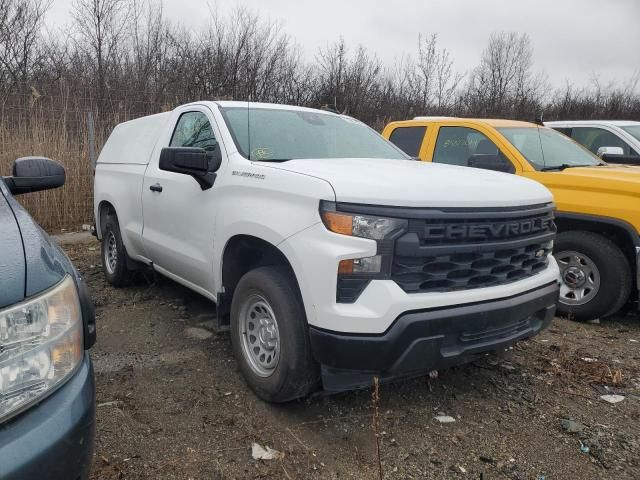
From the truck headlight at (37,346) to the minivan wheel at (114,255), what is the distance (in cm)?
355

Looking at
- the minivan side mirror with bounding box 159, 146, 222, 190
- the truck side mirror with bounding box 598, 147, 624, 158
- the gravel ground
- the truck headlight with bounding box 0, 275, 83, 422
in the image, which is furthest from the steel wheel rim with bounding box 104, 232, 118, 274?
the truck side mirror with bounding box 598, 147, 624, 158

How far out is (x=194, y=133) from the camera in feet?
12.9

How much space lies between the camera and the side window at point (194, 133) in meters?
3.69

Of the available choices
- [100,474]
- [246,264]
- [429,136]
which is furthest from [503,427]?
[429,136]

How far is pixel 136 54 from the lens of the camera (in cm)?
1544

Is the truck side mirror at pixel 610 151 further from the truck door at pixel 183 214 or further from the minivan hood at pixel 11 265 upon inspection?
the minivan hood at pixel 11 265

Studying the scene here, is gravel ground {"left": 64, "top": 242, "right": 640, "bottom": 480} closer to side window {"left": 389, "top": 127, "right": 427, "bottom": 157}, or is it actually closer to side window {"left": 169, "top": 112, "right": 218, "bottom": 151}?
side window {"left": 169, "top": 112, "right": 218, "bottom": 151}

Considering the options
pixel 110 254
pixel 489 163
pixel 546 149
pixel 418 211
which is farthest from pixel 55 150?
pixel 418 211

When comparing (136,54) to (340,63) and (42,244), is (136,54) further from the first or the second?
(42,244)

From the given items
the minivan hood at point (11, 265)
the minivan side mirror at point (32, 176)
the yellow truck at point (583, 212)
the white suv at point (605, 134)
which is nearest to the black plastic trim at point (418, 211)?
the minivan hood at point (11, 265)

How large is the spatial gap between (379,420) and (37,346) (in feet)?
6.27

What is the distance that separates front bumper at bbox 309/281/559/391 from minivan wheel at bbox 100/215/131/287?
127 inches

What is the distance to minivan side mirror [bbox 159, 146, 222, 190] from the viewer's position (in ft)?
10.5

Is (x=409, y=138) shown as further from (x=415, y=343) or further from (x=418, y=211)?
(x=415, y=343)
